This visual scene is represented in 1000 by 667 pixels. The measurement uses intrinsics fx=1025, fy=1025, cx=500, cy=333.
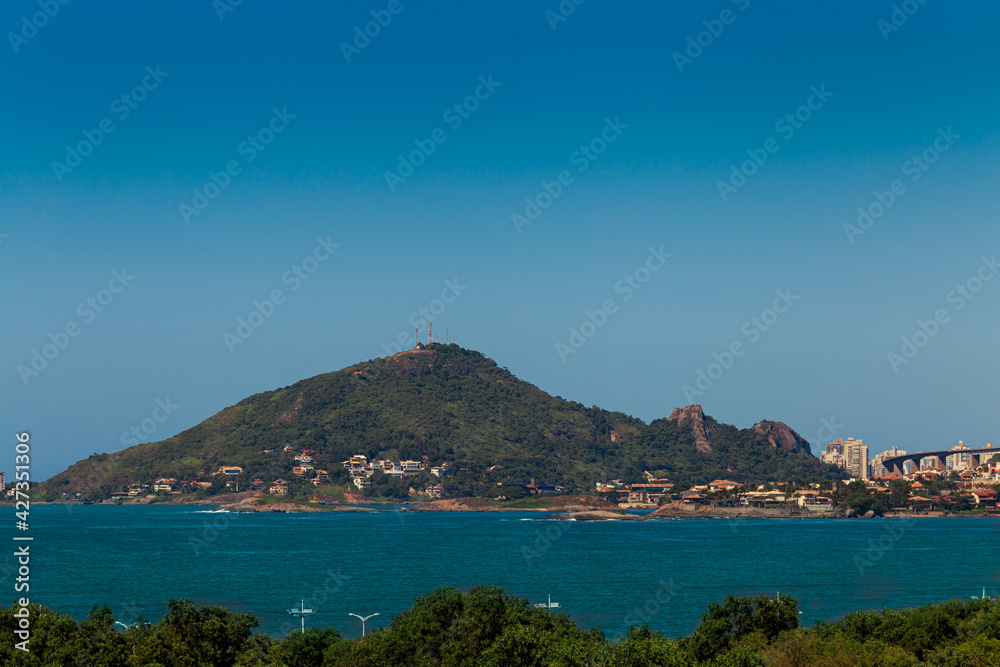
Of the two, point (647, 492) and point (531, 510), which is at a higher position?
point (647, 492)

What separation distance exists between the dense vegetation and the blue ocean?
1257 cm

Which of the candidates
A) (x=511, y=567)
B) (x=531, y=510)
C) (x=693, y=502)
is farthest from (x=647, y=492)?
(x=511, y=567)

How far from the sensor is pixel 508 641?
22391mm

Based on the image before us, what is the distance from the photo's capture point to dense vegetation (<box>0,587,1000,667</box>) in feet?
71.9

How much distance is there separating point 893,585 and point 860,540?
3922 centimetres

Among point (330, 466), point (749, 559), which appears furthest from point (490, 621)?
point (330, 466)

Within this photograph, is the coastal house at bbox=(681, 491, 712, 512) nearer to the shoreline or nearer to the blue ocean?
the shoreline

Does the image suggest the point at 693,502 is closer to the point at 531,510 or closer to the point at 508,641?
the point at 531,510

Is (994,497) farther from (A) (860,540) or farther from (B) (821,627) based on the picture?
(B) (821,627)

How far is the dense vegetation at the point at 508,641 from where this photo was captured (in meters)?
21.9

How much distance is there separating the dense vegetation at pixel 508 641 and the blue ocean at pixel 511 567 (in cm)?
1257

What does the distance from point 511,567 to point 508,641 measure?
154ft

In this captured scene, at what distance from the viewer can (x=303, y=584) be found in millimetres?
57562

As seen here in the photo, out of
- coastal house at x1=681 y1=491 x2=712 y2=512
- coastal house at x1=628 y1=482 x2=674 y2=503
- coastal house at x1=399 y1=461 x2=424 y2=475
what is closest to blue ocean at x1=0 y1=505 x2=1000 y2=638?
coastal house at x1=681 y1=491 x2=712 y2=512
